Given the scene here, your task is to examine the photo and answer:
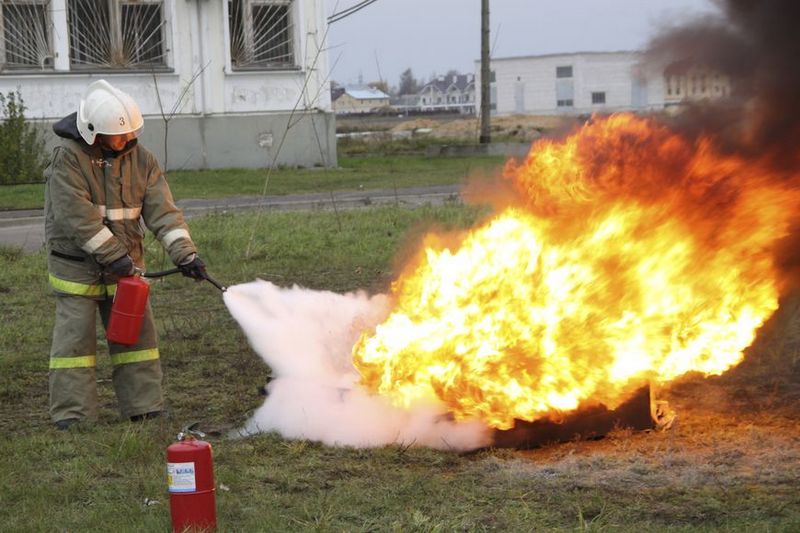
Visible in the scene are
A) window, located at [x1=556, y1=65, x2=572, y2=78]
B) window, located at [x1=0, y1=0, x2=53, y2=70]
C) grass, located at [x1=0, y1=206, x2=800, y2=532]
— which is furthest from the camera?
window, located at [x1=556, y1=65, x2=572, y2=78]

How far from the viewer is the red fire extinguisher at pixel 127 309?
22.4 feet

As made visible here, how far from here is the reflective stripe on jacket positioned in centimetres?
680

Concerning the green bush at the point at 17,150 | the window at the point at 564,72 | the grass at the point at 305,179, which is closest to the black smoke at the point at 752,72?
the grass at the point at 305,179

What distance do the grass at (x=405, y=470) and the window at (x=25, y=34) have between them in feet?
56.5

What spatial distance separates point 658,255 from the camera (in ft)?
20.6

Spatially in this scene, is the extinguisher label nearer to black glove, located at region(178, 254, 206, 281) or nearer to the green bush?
black glove, located at region(178, 254, 206, 281)

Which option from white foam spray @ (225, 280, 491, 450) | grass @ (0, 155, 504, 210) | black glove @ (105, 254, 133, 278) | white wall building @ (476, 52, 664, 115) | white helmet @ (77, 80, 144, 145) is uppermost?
white wall building @ (476, 52, 664, 115)

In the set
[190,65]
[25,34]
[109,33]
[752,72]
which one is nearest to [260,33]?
[190,65]

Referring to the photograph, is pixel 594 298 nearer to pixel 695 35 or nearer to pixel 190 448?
pixel 695 35

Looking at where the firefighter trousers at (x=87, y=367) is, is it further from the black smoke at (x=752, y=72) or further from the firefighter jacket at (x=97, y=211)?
the black smoke at (x=752, y=72)

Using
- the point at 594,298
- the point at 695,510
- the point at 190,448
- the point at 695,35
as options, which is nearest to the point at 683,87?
the point at 695,35

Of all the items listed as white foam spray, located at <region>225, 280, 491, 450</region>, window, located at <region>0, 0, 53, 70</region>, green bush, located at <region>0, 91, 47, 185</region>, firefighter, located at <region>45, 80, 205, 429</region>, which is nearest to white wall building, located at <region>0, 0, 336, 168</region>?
window, located at <region>0, 0, 53, 70</region>

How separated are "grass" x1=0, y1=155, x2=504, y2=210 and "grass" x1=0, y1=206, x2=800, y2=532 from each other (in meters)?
12.1

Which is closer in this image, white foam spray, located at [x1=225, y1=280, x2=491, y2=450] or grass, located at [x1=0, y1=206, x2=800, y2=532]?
grass, located at [x1=0, y1=206, x2=800, y2=532]
